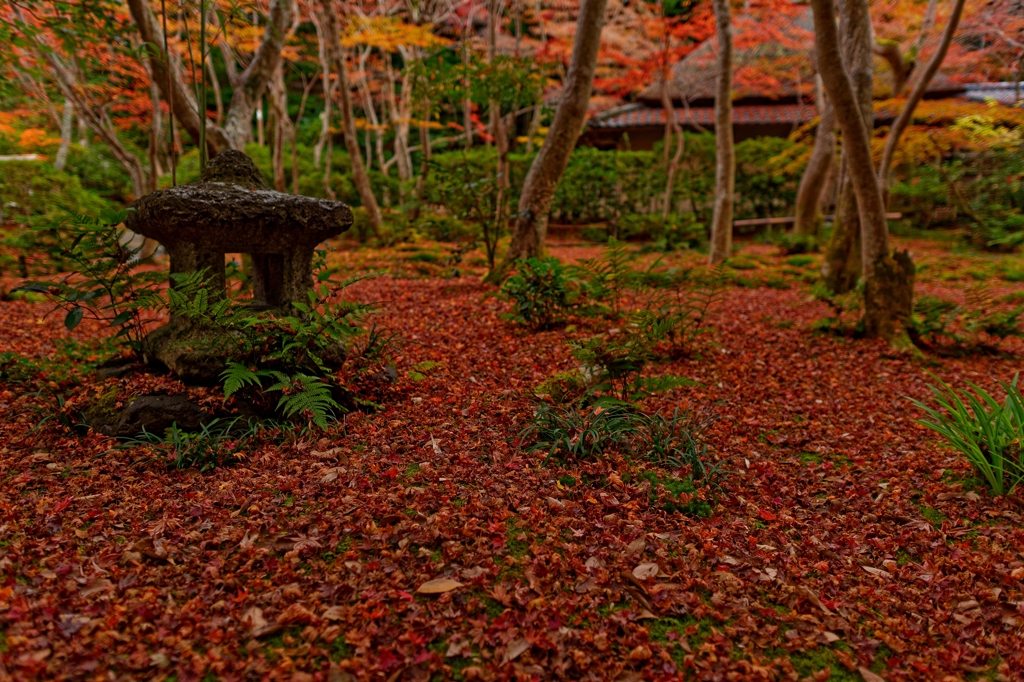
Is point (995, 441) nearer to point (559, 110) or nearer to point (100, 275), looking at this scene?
point (559, 110)

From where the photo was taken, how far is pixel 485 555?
2062 millimetres

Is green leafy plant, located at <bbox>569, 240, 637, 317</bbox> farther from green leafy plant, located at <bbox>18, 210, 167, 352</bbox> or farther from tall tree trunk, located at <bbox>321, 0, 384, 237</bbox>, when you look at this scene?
tall tree trunk, located at <bbox>321, 0, 384, 237</bbox>

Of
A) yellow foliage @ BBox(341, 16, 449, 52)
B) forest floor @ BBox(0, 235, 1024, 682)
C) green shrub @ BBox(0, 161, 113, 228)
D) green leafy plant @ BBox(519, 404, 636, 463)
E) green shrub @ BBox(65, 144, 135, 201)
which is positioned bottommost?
forest floor @ BBox(0, 235, 1024, 682)

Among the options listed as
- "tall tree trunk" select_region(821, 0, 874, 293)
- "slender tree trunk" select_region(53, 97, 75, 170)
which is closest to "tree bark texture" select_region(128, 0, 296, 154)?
"tall tree trunk" select_region(821, 0, 874, 293)

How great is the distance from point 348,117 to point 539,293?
6.43m

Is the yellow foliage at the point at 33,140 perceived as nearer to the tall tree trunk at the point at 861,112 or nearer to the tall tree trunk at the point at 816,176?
the tall tree trunk at the point at 861,112

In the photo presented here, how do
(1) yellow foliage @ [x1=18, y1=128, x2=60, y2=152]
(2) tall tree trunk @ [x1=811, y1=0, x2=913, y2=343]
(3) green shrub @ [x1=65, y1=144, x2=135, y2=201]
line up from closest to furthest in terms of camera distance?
(2) tall tree trunk @ [x1=811, y1=0, x2=913, y2=343]
(1) yellow foliage @ [x1=18, y1=128, x2=60, y2=152]
(3) green shrub @ [x1=65, y1=144, x2=135, y2=201]

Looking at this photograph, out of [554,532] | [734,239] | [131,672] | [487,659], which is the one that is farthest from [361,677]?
[734,239]

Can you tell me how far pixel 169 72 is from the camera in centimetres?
397

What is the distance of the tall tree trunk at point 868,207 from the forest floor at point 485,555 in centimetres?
167

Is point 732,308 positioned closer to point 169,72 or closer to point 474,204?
point 474,204

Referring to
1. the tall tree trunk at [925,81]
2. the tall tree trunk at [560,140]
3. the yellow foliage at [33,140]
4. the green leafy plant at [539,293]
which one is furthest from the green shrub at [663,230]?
the yellow foliage at [33,140]

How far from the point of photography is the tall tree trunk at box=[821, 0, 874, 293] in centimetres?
572

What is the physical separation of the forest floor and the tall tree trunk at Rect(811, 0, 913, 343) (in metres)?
1.67
